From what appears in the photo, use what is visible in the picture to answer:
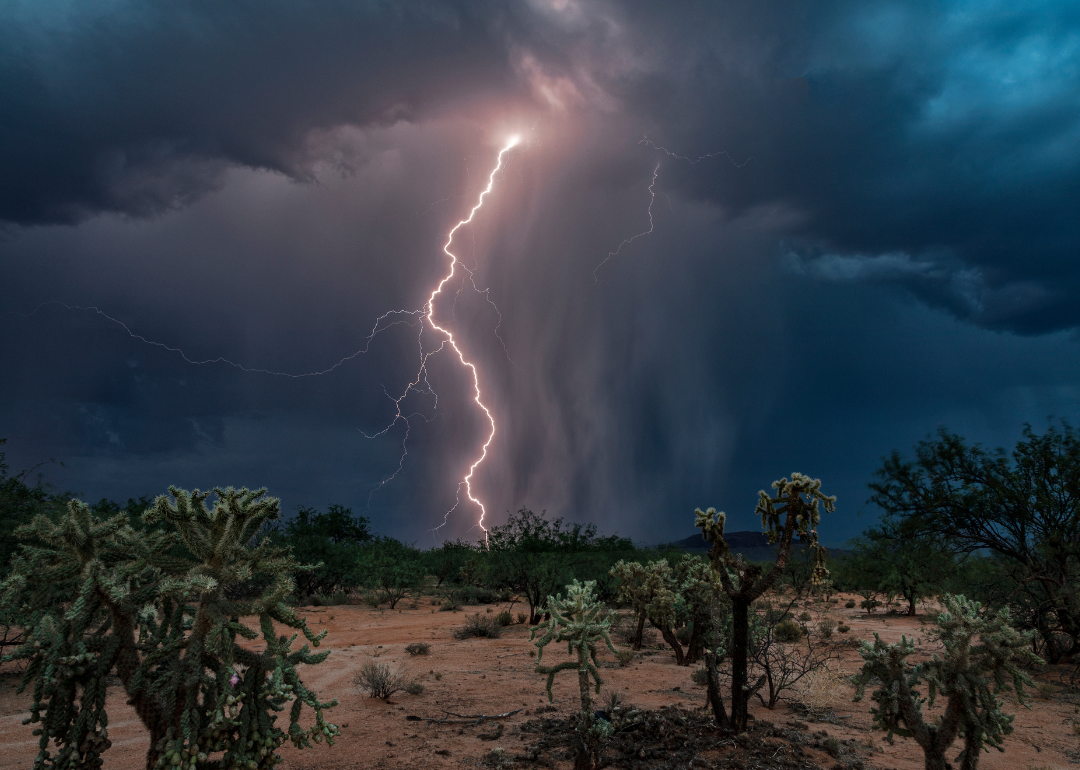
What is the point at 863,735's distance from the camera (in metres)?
9.01

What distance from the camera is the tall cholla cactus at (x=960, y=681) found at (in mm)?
5227

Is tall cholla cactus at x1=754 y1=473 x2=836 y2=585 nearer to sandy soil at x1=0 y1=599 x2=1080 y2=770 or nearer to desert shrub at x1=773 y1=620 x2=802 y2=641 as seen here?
sandy soil at x1=0 y1=599 x2=1080 y2=770

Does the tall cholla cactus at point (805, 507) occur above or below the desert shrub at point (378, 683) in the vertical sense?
above

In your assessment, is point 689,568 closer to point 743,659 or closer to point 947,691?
point 743,659

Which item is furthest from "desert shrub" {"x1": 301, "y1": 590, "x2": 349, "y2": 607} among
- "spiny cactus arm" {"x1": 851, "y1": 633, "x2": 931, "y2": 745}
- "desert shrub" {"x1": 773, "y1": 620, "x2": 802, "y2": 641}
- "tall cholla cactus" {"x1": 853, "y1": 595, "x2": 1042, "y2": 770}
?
"tall cholla cactus" {"x1": 853, "y1": 595, "x2": 1042, "y2": 770}

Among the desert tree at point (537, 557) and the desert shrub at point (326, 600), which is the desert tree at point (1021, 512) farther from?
the desert shrub at point (326, 600)

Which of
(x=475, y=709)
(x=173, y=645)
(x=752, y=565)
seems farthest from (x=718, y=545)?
(x=173, y=645)

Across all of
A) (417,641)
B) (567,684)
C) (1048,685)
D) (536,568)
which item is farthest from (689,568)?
(536,568)

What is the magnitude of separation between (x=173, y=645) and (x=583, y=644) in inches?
165

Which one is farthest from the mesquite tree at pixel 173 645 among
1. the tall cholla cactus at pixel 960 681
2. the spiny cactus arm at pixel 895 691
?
the tall cholla cactus at pixel 960 681

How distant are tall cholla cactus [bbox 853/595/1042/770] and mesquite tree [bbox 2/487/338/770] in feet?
17.9

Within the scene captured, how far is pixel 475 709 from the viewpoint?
32.6 ft

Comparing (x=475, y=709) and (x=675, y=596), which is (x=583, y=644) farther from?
(x=675, y=596)

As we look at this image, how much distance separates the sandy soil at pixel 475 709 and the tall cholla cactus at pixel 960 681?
3.17 meters
